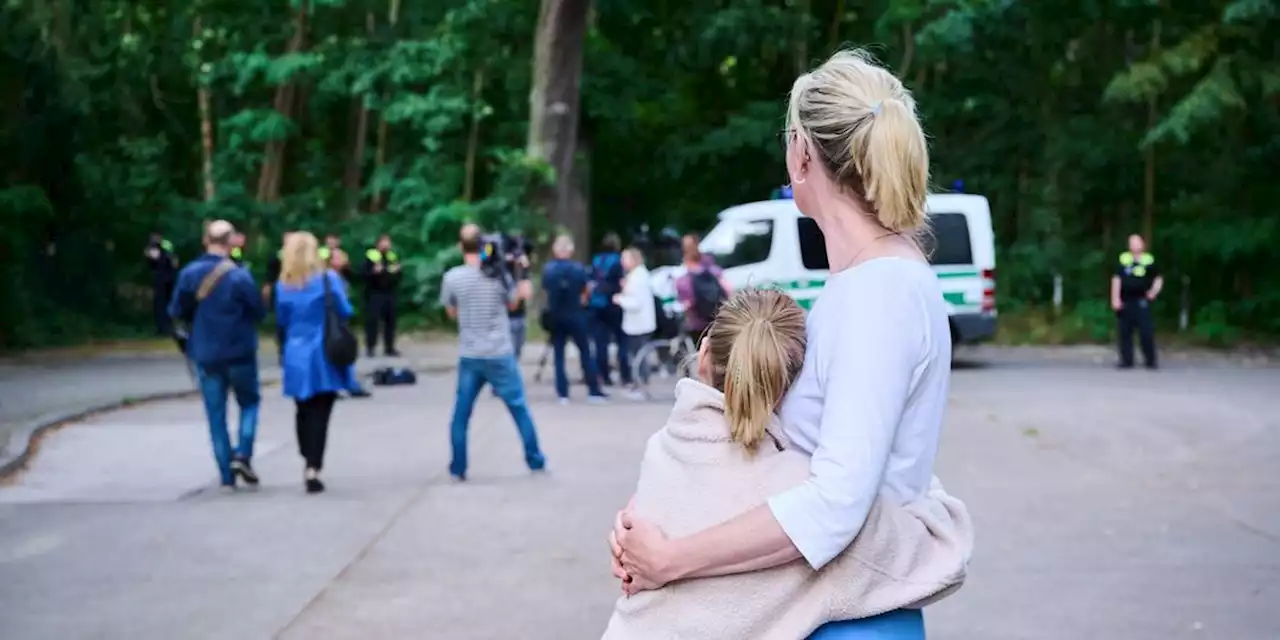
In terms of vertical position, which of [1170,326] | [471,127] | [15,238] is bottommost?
[1170,326]

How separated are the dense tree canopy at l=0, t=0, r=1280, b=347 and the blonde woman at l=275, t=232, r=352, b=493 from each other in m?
15.6

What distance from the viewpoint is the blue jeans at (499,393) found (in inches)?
424

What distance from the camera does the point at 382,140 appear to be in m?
36.0

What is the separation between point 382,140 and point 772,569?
1367 inches

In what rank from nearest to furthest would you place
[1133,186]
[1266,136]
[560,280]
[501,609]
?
[501,609], [560,280], [1266,136], [1133,186]

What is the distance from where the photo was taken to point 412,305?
103ft

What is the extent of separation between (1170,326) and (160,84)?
22010mm

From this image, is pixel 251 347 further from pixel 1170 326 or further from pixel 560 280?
pixel 1170 326

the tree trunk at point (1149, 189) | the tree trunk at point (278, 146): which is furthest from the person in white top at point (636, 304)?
the tree trunk at point (278, 146)

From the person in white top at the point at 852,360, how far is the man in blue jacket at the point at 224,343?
852 centimetres

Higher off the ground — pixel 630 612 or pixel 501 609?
pixel 630 612

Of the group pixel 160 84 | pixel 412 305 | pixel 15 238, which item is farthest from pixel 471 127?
pixel 15 238

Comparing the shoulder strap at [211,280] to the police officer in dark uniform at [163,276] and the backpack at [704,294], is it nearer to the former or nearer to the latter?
the backpack at [704,294]

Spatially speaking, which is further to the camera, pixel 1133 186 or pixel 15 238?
pixel 1133 186
